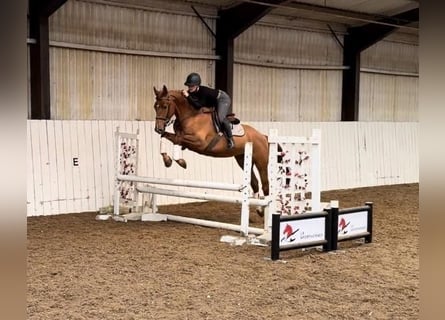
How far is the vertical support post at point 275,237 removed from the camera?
4398 mm

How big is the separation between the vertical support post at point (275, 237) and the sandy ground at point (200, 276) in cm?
10

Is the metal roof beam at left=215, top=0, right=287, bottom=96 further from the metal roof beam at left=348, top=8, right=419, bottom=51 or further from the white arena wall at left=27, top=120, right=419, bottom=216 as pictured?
the metal roof beam at left=348, top=8, right=419, bottom=51

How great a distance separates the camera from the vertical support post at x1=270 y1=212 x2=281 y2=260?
4.40 metres

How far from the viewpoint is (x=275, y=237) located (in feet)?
14.5

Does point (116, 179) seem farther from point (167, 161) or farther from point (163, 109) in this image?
point (163, 109)

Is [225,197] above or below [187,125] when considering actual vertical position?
below

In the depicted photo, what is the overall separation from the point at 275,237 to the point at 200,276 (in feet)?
2.55

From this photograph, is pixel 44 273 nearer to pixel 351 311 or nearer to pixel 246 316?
pixel 246 316

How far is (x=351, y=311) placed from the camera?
124 inches

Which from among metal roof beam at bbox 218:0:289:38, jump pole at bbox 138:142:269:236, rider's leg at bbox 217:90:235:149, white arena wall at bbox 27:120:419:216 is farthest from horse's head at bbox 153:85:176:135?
metal roof beam at bbox 218:0:289:38

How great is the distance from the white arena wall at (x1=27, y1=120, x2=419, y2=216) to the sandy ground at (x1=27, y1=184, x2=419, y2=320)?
2.09 ft

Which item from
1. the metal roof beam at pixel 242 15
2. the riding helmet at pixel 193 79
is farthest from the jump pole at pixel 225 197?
the metal roof beam at pixel 242 15

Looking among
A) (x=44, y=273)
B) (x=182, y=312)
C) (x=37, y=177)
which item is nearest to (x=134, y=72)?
(x=37, y=177)

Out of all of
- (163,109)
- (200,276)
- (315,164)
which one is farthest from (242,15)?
(200,276)
